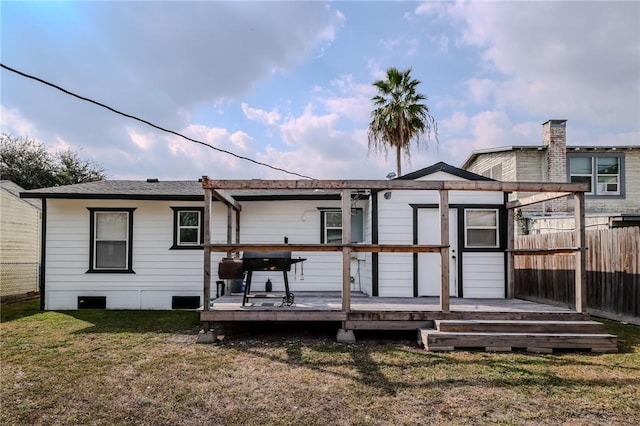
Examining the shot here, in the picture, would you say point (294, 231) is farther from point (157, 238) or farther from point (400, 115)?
point (400, 115)

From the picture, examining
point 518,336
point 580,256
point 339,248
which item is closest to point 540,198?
point 580,256

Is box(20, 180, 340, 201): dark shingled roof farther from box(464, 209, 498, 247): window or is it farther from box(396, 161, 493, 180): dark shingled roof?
box(464, 209, 498, 247): window

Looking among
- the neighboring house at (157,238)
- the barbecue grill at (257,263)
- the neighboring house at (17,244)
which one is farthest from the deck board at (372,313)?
the neighboring house at (17,244)

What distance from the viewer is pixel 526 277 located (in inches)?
416

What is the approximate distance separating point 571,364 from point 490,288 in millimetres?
3590

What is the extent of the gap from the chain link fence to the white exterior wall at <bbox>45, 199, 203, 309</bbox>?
3.00m

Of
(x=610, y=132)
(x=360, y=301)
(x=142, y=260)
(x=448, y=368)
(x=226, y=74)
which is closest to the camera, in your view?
(x=448, y=368)

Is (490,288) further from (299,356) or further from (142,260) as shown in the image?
(142,260)

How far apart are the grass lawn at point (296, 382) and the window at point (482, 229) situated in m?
2.84

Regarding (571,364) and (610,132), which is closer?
(571,364)

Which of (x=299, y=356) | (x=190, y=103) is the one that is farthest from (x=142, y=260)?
(x=299, y=356)

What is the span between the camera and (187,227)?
1043 cm

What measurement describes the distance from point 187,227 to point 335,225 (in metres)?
3.71

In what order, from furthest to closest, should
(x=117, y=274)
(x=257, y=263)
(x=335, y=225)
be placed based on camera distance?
(x=335, y=225) → (x=117, y=274) → (x=257, y=263)
